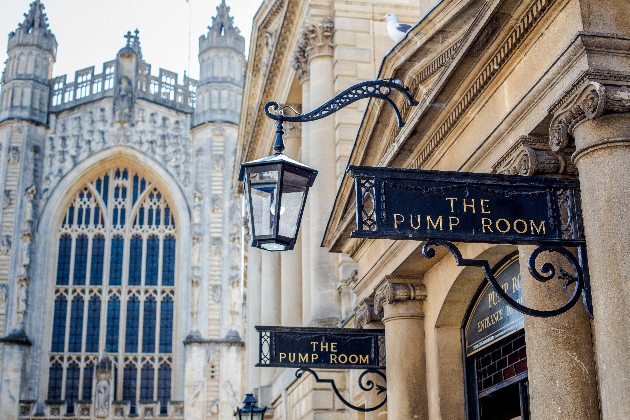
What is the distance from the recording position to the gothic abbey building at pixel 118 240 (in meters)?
38.6

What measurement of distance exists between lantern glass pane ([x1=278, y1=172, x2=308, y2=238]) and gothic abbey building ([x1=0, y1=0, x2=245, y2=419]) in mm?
32431

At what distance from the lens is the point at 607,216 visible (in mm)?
5676

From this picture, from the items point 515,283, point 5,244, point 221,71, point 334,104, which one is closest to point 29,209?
point 5,244

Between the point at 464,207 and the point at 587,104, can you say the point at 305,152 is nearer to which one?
the point at 464,207

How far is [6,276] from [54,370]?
457 centimetres

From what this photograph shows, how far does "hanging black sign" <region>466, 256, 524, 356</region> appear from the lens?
8.35m

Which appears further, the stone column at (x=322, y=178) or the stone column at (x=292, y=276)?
the stone column at (x=292, y=276)

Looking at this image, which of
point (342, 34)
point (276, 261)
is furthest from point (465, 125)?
point (276, 261)

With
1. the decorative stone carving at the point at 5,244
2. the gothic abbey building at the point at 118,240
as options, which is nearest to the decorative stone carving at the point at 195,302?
the gothic abbey building at the point at 118,240

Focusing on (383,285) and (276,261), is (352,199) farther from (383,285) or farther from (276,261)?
(276,261)

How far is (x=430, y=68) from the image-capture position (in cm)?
961

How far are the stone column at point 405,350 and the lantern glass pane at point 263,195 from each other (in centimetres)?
382

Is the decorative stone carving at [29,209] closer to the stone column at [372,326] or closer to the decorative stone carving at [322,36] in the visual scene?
the decorative stone carving at [322,36]

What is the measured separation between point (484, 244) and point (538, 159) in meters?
1.88
